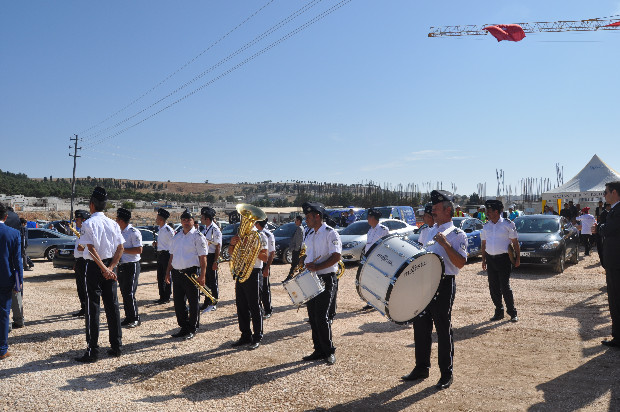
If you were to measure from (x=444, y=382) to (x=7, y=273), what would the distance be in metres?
5.73

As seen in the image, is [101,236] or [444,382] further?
[101,236]

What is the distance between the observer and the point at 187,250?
734 cm

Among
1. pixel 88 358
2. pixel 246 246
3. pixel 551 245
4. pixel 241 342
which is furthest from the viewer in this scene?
pixel 551 245

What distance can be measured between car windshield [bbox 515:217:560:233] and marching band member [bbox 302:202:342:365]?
10.4m

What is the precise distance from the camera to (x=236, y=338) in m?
7.20

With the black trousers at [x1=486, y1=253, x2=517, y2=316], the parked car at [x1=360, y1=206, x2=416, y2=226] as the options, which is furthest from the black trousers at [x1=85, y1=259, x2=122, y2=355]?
the parked car at [x1=360, y1=206, x2=416, y2=226]

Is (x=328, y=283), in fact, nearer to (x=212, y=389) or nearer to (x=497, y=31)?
(x=212, y=389)

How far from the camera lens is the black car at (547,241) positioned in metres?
13.1

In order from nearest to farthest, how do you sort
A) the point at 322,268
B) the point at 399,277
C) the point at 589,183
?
the point at 399,277 < the point at 322,268 < the point at 589,183

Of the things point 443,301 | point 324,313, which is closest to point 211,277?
point 324,313

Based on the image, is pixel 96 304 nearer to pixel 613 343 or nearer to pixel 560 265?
pixel 613 343

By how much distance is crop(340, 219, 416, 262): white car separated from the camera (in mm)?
15242

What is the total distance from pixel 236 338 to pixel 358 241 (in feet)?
28.9

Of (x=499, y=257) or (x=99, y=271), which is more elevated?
(x=99, y=271)
